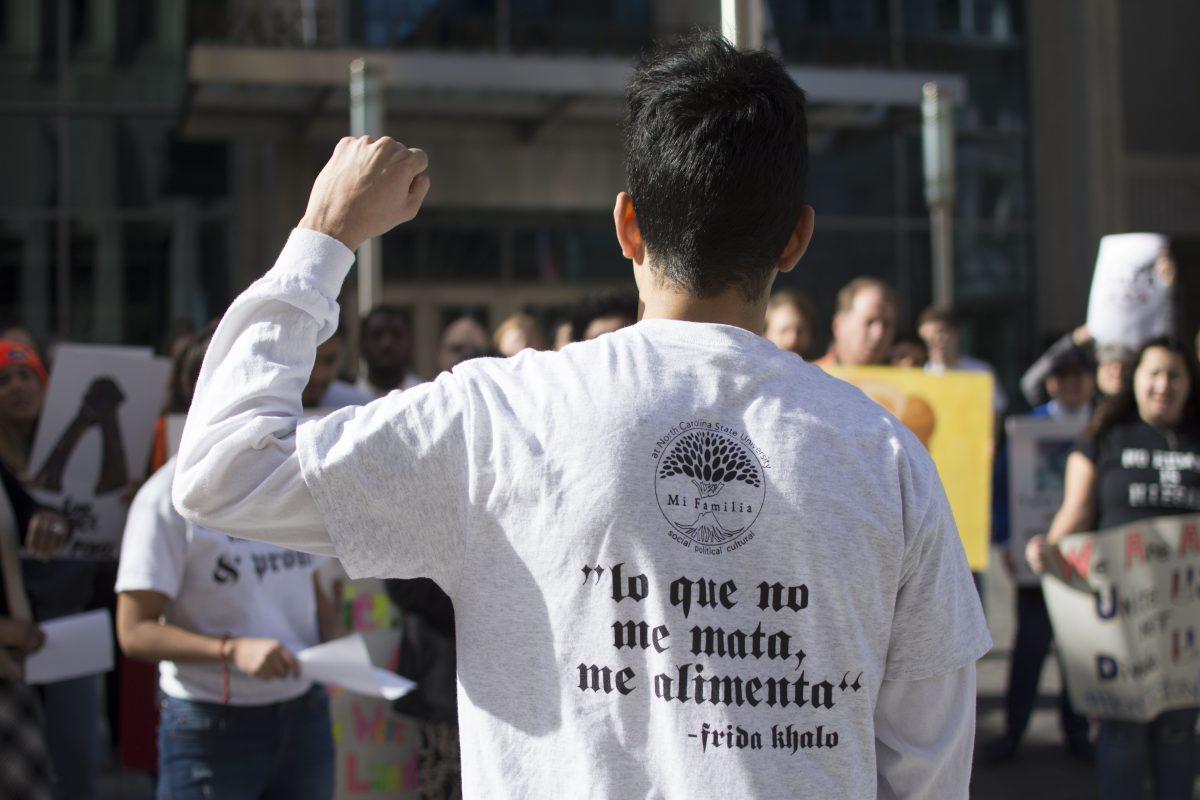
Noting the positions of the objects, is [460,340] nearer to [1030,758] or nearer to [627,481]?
[1030,758]

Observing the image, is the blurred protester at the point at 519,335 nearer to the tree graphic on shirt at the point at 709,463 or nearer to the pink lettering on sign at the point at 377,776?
the pink lettering on sign at the point at 377,776

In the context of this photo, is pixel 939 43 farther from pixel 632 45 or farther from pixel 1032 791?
pixel 1032 791

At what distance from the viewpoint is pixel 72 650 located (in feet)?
15.0

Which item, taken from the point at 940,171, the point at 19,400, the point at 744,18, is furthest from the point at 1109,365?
the point at 19,400

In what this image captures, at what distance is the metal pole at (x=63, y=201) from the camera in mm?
15273

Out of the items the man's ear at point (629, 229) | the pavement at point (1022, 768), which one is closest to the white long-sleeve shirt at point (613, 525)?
the man's ear at point (629, 229)

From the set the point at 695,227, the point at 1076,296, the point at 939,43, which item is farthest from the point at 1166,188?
the point at 695,227

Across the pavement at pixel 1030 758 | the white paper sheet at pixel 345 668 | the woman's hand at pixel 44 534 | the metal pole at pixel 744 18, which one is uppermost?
the metal pole at pixel 744 18

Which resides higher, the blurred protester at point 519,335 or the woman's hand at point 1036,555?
the blurred protester at point 519,335

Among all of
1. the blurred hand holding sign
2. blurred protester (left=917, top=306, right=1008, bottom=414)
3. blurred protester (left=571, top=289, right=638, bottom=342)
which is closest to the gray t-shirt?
blurred protester (left=571, top=289, right=638, bottom=342)

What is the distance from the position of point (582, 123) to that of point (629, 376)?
15.1 metres

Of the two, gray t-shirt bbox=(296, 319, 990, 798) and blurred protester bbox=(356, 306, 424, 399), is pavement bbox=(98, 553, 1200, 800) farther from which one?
gray t-shirt bbox=(296, 319, 990, 798)

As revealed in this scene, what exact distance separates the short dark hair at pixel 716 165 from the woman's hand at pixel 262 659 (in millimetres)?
2095

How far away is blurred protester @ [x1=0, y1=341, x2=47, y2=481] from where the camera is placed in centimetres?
536
